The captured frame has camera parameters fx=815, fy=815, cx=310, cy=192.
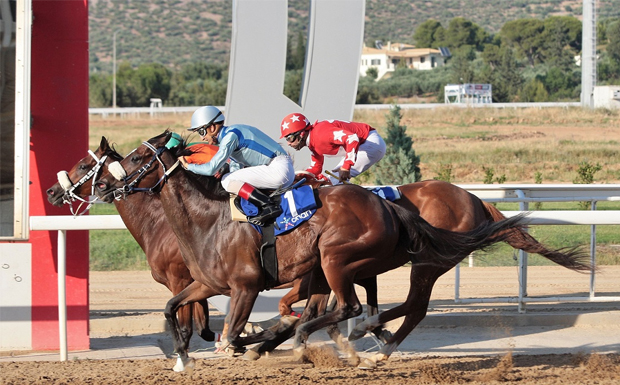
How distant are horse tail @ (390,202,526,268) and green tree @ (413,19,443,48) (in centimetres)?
7555

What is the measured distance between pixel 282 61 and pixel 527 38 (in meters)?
66.7

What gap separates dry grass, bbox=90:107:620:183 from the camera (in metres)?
22.3

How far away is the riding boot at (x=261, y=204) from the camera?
4.66 m

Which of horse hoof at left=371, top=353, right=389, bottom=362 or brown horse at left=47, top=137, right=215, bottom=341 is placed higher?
brown horse at left=47, top=137, right=215, bottom=341

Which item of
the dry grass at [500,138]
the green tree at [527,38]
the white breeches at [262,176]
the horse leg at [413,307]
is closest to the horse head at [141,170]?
the white breeches at [262,176]

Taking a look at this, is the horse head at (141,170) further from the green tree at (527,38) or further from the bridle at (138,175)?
the green tree at (527,38)

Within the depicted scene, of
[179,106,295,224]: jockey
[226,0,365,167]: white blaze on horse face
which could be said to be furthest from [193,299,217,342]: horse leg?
[226,0,365,167]: white blaze on horse face

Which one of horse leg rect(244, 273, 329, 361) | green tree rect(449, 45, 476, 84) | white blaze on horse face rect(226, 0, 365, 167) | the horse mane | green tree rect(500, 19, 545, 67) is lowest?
horse leg rect(244, 273, 329, 361)

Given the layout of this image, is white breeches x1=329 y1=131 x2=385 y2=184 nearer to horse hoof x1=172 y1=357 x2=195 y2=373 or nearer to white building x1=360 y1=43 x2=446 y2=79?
horse hoof x1=172 y1=357 x2=195 y2=373

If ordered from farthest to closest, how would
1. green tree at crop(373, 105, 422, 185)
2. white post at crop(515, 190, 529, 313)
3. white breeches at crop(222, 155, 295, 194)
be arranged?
green tree at crop(373, 105, 422, 185) → white post at crop(515, 190, 529, 313) → white breeches at crop(222, 155, 295, 194)

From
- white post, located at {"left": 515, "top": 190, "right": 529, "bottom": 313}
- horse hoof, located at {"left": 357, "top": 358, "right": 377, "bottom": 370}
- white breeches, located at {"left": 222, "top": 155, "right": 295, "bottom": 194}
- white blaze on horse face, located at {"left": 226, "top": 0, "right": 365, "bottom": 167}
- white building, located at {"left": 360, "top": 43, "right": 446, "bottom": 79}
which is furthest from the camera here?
white building, located at {"left": 360, "top": 43, "right": 446, "bottom": 79}

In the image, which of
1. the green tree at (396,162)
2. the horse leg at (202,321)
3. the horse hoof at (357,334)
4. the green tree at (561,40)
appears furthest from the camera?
the green tree at (561,40)

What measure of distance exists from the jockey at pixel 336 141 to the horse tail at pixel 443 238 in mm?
673

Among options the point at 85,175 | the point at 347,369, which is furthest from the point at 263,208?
the point at 347,369
